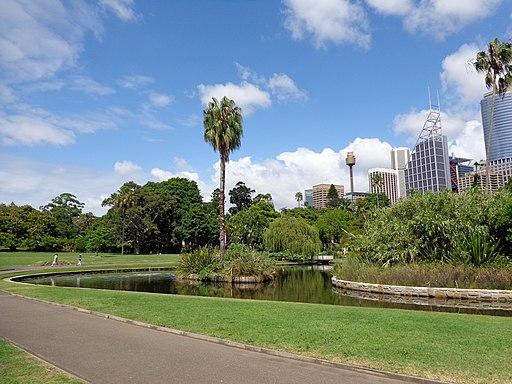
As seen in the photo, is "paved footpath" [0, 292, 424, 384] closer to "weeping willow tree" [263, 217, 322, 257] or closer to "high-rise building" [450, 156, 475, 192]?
"weeping willow tree" [263, 217, 322, 257]

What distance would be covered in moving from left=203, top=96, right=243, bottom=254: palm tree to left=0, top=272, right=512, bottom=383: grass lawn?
67.7ft

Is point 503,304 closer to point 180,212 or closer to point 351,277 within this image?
point 351,277

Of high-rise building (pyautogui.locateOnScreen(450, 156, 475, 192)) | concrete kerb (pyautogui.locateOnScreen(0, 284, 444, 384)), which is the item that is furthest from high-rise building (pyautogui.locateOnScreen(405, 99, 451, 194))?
concrete kerb (pyautogui.locateOnScreen(0, 284, 444, 384))

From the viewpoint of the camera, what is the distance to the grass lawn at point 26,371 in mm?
6203

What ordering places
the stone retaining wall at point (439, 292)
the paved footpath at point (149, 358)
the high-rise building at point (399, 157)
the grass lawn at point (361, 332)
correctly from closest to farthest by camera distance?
the paved footpath at point (149, 358)
the grass lawn at point (361, 332)
the stone retaining wall at point (439, 292)
the high-rise building at point (399, 157)

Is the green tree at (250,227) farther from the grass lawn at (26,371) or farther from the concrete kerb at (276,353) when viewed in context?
the grass lawn at (26,371)

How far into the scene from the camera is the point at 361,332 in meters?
9.28

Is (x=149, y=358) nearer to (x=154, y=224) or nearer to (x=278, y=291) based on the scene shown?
(x=278, y=291)

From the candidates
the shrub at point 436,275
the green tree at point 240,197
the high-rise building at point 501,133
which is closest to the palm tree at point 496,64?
the shrub at point 436,275

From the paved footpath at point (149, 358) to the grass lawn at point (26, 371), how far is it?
28 centimetres

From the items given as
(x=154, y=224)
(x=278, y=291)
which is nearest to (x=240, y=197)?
(x=154, y=224)

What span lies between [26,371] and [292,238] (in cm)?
4094

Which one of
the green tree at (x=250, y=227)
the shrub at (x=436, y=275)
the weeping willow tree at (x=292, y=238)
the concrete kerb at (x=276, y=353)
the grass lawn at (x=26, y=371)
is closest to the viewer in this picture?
the grass lawn at (x=26, y=371)

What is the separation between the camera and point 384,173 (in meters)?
176
